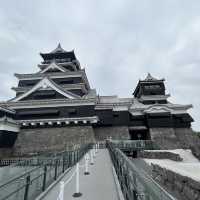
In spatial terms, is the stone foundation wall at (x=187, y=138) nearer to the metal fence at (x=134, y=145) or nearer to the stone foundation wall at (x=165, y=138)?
the stone foundation wall at (x=165, y=138)

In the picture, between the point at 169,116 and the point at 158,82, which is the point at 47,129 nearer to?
A: the point at 169,116

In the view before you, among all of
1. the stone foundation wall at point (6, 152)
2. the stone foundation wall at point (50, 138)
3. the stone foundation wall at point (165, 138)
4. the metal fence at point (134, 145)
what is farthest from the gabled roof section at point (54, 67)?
the stone foundation wall at point (165, 138)

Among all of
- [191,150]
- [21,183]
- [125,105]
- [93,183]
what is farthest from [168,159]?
[21,183]

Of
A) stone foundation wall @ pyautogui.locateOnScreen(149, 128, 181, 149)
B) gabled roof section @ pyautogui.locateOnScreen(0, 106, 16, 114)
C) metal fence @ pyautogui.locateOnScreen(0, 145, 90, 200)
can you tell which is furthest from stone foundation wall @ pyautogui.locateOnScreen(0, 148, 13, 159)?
stone foundation wall @ pyautogui.locateOnScreen(149, 128, 181, 149)

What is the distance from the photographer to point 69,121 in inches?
806

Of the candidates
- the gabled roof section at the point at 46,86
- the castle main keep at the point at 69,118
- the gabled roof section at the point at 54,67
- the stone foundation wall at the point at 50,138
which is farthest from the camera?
the gabled roof section at the point at 54,67

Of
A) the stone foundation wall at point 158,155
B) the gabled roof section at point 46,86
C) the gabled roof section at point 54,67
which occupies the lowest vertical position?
the stone foundation wall at point 158,155

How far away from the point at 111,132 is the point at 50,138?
8160 millimetres

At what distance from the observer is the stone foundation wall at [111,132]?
2234 cm

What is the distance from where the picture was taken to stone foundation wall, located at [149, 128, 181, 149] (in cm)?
2189

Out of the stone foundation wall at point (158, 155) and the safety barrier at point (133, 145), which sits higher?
the safety barrier at point (133, 145)

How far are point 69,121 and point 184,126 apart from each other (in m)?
16.9

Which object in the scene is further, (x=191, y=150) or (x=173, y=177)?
(x=191, y=150)

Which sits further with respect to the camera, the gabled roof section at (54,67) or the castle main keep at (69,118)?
the gabled roof section at (54,67)
